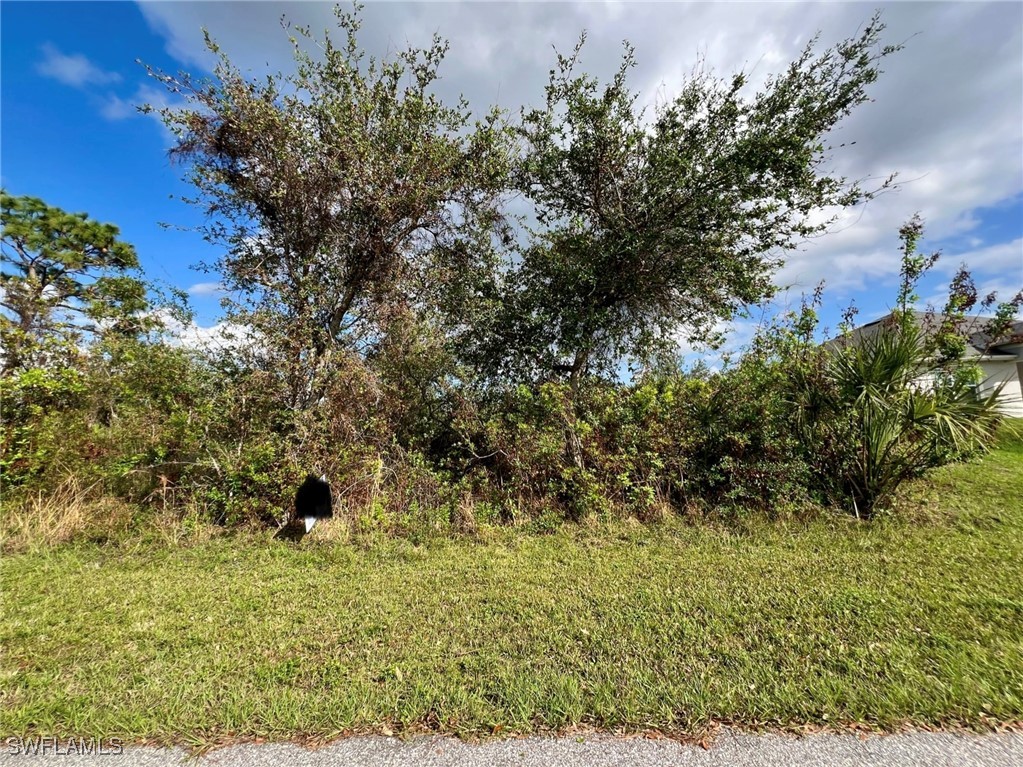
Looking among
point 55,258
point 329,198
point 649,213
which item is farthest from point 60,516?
point 55,258

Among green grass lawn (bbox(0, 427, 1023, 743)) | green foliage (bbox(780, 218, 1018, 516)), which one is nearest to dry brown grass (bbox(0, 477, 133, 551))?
green grass lawn (bbox(0, 427, 1023, 743))

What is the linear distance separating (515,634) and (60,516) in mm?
5176

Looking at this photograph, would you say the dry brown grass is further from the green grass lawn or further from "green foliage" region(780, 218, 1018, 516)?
"green foliage" region(780, 218, 1018, 516)

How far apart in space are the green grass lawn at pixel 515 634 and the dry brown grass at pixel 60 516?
274 mm

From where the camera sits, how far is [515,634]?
254 centimetres

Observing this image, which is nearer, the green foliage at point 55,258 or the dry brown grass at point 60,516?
the dry brown grass at point 60,516

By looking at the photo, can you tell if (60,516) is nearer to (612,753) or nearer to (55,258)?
(612,753)

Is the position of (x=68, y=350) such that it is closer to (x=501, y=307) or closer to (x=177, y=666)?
(x=177, y=666)

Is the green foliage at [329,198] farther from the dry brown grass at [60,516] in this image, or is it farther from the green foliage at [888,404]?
the green foliage at [888,404]

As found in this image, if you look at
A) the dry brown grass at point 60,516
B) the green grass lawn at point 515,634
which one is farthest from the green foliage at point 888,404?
the dry brown grass at point 60,516

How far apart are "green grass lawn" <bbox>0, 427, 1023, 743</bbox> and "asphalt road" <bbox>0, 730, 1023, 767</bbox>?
0.08 metres

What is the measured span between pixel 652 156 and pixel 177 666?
7582mm

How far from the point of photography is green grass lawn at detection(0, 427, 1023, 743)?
6.24ft

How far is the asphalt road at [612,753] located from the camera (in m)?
1.65
